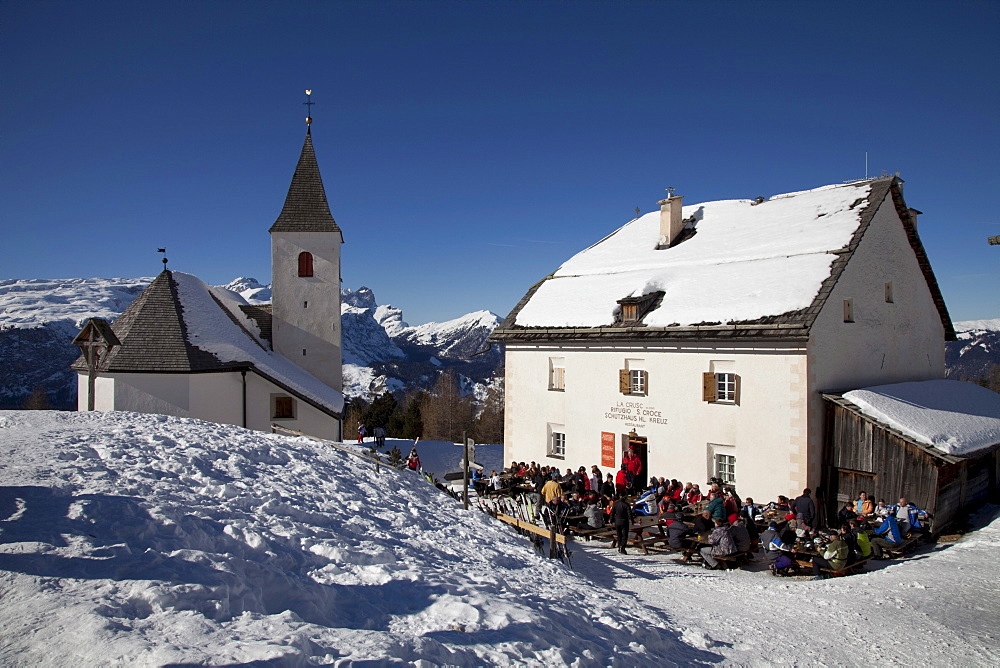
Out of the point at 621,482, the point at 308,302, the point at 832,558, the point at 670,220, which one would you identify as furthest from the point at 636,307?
the point at 308,302

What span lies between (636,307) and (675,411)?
377 cm

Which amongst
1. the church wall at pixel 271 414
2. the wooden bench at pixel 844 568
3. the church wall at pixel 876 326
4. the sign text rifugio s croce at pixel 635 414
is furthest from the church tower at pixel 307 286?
the wooden bench at pixel 844 568

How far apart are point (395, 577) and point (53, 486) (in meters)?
4.67

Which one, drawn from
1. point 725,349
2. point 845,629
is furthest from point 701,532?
point 725,349

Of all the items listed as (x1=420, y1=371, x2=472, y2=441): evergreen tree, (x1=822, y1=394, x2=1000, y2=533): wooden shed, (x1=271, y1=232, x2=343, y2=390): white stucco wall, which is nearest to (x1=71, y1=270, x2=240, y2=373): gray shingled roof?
(x1=271, y1=232, x2=343, y2=390): white stucco wall

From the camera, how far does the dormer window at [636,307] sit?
20422 mm

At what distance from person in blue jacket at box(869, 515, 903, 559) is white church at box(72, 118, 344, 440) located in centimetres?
1959

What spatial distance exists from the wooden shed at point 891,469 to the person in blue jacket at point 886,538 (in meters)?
2.09

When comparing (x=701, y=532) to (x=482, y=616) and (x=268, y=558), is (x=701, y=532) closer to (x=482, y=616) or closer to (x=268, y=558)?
(x=482, y=616)

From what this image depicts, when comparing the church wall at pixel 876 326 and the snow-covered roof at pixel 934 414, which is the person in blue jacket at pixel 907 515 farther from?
the church wall at pixel 876 326

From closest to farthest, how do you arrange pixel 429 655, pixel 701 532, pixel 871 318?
pixel 429 655 < pixel 701 532 < pixel 871 318

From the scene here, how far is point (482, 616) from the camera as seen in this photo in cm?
695

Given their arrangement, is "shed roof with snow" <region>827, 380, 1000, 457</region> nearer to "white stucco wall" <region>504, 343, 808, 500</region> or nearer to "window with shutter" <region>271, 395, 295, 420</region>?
"white stucco wall" <region>504, 343, 808, 500</region>

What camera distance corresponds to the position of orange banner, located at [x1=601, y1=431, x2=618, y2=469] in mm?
20773
